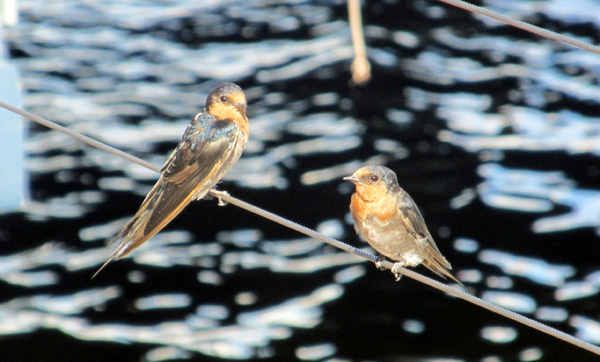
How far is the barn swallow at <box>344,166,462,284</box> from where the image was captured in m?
4.38

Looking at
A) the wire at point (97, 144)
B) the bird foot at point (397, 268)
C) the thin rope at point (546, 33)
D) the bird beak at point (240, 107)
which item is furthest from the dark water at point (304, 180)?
the thin rope at point (546, 33)

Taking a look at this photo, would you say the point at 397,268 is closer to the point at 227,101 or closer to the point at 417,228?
the point at 417,228

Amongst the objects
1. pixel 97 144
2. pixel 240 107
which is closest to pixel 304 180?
pixel 240 107

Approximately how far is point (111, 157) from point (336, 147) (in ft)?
10.9

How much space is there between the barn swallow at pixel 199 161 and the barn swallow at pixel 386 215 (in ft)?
2.14

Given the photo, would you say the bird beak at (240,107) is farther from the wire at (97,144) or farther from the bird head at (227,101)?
the wire at (97,144)

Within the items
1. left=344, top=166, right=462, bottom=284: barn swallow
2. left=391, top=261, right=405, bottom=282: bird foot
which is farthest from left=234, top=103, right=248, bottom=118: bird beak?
left=391, top=261, right=405, bottom=282: bird foot

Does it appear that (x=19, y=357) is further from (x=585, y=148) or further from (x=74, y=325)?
(x=585, y=148)

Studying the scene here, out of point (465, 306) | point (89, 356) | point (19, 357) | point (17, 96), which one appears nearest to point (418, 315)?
point (465, 306)

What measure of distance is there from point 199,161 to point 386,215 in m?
0.95

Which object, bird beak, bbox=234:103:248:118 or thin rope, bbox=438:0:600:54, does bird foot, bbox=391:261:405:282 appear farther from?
thin rope, bbox=438:0:600:54

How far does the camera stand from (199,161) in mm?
4488

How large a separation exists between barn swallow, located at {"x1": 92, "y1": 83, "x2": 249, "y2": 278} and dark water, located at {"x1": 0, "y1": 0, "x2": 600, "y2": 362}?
20.9ft

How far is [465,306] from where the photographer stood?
40.4ft
